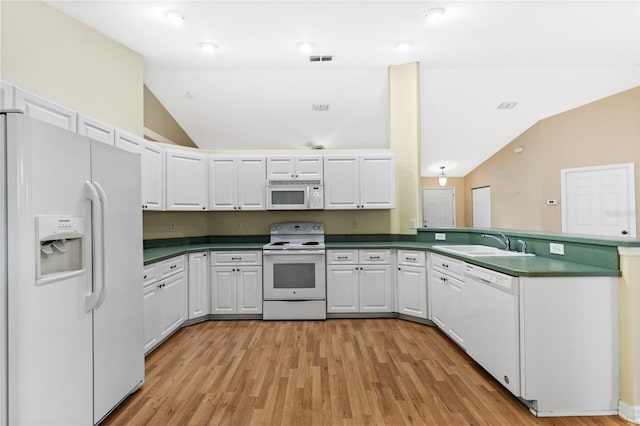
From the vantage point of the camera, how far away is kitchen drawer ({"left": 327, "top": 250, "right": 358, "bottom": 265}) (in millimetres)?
3832

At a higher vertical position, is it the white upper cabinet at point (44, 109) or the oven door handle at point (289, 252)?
the white upper cabinet at point (44, 109)

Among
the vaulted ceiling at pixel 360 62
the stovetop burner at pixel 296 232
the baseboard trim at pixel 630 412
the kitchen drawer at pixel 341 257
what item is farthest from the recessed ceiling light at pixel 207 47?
the baseboard trim at pixel 630 412

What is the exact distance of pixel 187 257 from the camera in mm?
3627

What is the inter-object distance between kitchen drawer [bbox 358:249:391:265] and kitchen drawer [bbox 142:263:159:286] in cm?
220

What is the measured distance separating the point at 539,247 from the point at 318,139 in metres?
4.42

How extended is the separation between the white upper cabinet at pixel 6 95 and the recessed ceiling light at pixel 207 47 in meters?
2.02

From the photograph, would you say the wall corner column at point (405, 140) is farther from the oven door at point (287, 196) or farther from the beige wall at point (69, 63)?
the beige wall at point (69, 63)

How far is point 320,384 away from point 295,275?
1587 millimetres

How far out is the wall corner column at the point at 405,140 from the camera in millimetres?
4113

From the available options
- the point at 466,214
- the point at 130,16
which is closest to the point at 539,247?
the point at 130,16

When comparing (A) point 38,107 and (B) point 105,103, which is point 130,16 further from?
(A) point 38,107

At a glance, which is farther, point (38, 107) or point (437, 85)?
point (437, 85)

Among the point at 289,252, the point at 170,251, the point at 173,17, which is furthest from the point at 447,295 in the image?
the point at 173,17

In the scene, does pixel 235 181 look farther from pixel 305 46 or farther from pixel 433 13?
pixel 433 13
